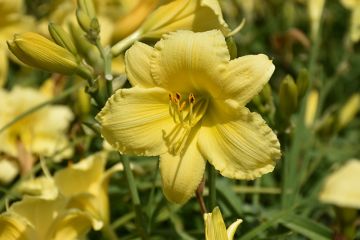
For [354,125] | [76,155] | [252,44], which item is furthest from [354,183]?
[252,44]

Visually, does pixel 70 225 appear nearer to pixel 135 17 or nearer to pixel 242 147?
pixel 242 147

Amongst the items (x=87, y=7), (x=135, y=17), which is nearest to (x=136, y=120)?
(x=87, y=7)

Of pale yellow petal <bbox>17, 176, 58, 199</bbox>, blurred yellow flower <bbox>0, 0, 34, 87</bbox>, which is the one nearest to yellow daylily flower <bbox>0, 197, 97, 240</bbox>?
pale yellow petal <bbox>17, 176, 58, 199</bbox>

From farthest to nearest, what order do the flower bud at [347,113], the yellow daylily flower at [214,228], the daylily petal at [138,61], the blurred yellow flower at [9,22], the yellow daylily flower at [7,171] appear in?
the blurred yellow flower at [9,22] < the flower bud at [347,113] < the yellow daylily flower at [7,171] < the daylily petal at [138,61] < the yellow daylily flower at [214,228]

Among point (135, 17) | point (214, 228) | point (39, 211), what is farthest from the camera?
point (135, 17)

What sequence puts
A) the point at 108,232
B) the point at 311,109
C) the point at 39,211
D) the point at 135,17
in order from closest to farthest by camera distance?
the point at 39,211 < the point at 108,232 < the point at 135,17 < the point at 311,109

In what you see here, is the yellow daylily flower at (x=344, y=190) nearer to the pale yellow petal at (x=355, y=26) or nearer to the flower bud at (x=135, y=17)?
the flower bud at (x=135, y=17)

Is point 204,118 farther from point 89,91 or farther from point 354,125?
point 354,125

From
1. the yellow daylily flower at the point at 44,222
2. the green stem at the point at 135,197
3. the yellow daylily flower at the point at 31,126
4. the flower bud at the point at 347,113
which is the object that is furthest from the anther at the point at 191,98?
the flower bud at the point at 347,113
